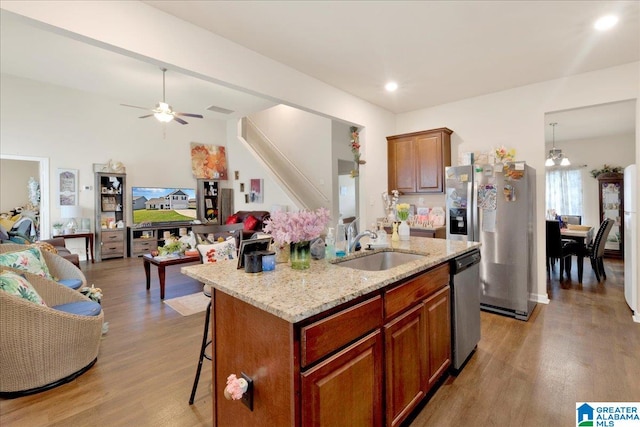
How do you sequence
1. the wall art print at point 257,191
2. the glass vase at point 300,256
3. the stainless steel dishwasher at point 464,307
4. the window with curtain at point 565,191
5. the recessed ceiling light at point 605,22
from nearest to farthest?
the glass vase at point 300,256, the stainless steel dishwasher at point 464,307, the recessed ceiling light at point 605,22, the window with curtain at point 565,191, the wall art print at point 257,191

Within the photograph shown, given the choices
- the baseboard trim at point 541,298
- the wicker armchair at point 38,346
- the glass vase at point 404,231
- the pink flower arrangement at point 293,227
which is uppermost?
the pink flower arrangement at point 293,227

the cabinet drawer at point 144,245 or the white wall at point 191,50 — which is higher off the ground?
the white wall at point 191,50

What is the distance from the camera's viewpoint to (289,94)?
3393 millimetres

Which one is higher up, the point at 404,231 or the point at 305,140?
the point at 305,140

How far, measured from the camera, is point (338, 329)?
1282 mm

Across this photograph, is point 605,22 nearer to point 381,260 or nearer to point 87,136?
point 381,260

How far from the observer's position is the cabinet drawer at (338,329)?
1.16m

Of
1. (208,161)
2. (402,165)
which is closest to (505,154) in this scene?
(402,165)

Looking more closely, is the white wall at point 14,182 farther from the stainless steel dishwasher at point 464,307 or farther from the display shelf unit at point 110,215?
the stainless steel dishwasher at point 464,307

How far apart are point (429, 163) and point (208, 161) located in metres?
6.15

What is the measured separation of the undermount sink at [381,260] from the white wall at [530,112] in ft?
8.69

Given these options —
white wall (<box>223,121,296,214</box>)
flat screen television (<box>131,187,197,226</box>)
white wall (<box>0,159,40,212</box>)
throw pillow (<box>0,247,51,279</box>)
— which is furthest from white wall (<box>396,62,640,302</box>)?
white wall (<box>0,159,40,212</box>)

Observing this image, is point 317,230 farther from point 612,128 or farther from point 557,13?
point 612,128

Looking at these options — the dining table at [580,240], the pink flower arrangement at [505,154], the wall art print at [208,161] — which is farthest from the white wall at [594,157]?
the wall art print at [208,161]
